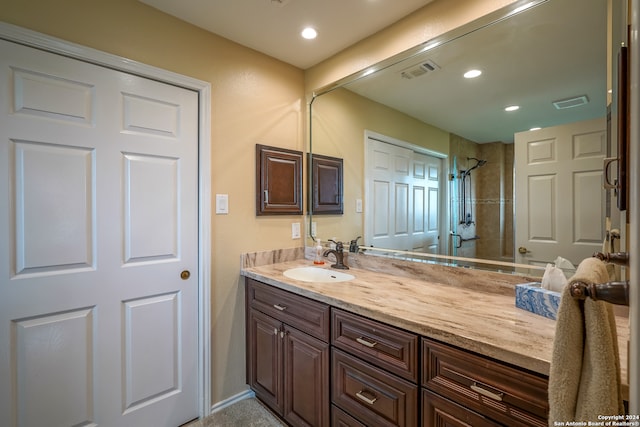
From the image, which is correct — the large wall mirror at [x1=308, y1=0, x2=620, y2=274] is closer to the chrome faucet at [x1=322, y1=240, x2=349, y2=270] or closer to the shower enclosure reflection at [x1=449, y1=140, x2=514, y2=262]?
the shower enclosure reflection at [x1=449, y1=140, x2=514, y2=262]

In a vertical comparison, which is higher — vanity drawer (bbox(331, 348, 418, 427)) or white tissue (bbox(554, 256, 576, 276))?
white tissue (bbox(554, 256, 576, 276))

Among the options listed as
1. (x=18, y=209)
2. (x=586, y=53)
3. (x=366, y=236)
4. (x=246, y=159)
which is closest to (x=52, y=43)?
(x=18, y=209)

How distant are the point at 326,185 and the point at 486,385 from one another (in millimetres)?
1677

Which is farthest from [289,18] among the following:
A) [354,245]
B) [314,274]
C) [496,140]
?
[314,274]

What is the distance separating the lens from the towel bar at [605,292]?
46cm

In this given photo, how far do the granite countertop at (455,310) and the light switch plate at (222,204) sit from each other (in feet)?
1.56

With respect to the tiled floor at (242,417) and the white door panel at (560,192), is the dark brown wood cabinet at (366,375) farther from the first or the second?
the white door panel at (560,192)

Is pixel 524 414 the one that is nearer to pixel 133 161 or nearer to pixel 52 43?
pixel 133 161

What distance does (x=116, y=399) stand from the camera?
1.55 meters

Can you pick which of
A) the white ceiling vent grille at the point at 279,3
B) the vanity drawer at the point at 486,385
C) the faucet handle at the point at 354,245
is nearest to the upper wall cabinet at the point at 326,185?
the faucet handle at the point at 354,245

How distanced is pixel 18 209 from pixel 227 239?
991 millimetres

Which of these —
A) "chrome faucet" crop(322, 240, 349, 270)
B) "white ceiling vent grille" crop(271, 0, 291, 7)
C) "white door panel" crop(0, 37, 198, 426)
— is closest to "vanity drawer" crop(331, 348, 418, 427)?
"chrome faucet" crop(322, 240, 349, 270)

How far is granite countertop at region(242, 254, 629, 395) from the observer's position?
34.6 inches

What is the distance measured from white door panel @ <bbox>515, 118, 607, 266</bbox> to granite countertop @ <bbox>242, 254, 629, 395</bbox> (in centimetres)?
26
